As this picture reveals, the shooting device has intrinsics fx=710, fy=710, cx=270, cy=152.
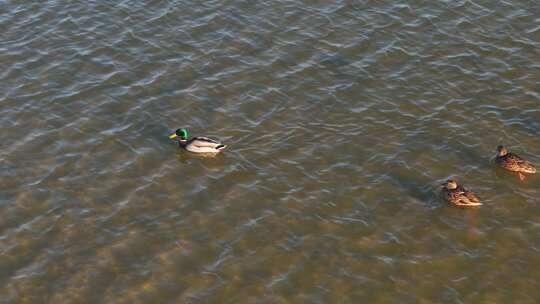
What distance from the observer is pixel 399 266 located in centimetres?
2077

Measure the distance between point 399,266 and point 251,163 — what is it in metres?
6.75

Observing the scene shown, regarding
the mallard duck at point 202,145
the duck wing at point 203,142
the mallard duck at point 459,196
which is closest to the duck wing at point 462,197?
the mallard duck at point 459,196

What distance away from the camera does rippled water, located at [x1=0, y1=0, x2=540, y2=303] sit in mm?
20578

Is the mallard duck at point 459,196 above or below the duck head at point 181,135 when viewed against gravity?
below

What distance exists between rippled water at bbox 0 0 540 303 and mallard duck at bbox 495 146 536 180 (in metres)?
0.45

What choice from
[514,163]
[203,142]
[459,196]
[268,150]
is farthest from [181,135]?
[514,163]

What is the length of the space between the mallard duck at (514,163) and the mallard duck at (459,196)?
1942 mm

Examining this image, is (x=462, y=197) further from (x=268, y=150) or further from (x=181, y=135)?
(x=181, y=135)

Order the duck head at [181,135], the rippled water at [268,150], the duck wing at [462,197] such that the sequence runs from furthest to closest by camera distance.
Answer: the duck head at [181,135] < the duck wing at [462,197] < the rippled water at [268,150]

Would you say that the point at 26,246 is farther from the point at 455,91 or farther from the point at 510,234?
the point at 455,91

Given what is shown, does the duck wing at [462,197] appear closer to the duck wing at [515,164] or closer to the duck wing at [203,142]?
the duck wing at [515,164]

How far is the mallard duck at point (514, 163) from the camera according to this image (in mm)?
23672

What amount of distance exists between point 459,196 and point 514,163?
2.67 m

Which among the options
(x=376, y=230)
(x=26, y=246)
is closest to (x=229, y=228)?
(x=376, y=230)
